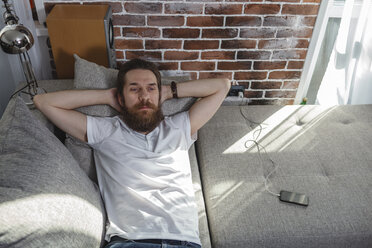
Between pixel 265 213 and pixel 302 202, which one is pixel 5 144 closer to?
pixel 265 213

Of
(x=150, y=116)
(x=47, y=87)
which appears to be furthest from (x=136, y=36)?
(x=150, y=116)

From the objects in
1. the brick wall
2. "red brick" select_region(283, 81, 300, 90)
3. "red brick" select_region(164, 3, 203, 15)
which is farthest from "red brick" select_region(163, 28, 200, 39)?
"red brick" select_region(283, 81, 300, 90)

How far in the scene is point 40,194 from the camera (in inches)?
36.7

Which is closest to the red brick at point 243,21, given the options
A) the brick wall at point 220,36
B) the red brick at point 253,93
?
the brick wall at point 220,36

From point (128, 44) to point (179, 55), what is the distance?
345mm

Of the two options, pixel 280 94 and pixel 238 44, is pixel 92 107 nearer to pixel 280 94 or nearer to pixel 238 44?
pixel 238 44

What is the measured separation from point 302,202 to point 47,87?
1.47 metres

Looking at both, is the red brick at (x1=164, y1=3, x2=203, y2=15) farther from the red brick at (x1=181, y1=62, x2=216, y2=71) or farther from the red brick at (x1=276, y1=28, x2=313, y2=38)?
the red brick at (x1=276, y1=28, x2=313, y2=38)

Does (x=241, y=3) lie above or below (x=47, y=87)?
above

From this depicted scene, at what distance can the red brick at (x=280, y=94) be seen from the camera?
7.72ft

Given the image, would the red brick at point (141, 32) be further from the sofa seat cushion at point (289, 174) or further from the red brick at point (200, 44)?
the sofa seat cushion at point (289, 174)

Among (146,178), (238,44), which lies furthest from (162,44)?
(146,178)

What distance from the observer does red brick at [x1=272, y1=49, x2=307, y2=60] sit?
2.15 meters

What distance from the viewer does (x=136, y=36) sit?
1975mm
